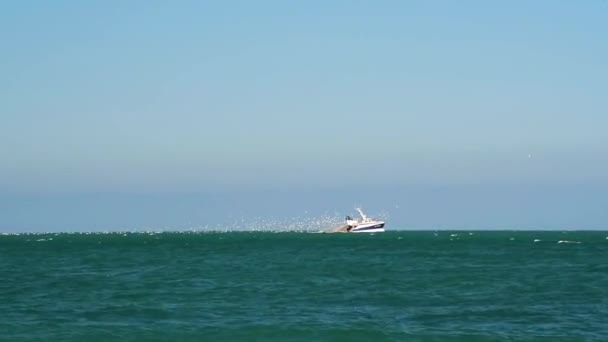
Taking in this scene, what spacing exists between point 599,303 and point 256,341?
18.7 m

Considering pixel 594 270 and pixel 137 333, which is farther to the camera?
pixel 594 270

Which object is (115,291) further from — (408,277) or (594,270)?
(594,270)

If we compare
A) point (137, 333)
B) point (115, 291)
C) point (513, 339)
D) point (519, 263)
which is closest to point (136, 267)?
point (115, 291)

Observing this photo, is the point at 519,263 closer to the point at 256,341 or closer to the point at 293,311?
the point at 293,311

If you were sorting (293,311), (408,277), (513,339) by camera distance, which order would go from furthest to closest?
(408,277) < (293,311) < (513,339)

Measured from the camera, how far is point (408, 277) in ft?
188

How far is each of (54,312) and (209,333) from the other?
10.1 meters

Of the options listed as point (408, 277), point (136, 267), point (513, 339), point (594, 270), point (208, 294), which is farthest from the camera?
point (136, 267)

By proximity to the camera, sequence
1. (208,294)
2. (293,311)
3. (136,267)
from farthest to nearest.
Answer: (136,267), (208,294), (293,311)

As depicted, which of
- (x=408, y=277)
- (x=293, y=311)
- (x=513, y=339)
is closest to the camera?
(x=513, y=339)

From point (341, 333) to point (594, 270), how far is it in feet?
117

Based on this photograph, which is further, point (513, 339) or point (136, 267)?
point (136, 267)

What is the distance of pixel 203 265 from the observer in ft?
243

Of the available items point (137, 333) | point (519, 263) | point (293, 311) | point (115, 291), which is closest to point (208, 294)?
point (115, 291)
